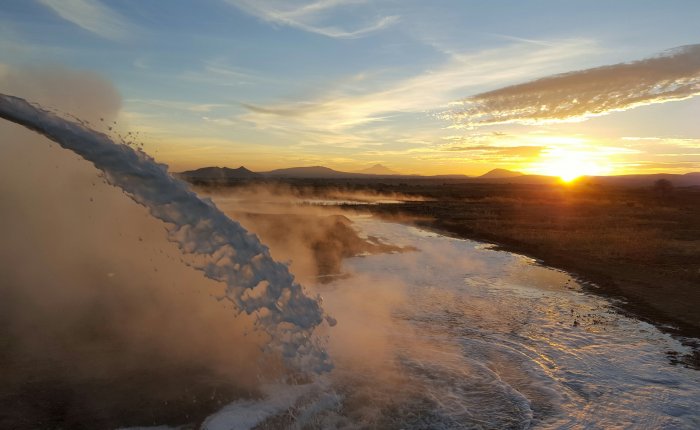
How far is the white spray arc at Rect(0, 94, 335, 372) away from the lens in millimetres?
7012

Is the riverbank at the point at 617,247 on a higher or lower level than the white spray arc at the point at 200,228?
lower

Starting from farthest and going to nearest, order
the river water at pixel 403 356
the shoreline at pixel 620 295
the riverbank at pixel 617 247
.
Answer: the riverbank at pixel 617 247 < the shoreline at pixel 620 295 < the river water at pixel 403 356

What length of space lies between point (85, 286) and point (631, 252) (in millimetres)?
20415

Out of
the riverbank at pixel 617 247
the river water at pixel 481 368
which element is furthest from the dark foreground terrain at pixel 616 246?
the river water at pixel 481 368

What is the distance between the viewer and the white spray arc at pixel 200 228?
7012mm

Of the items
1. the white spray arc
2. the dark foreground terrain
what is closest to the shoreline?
the dark foreground terrain

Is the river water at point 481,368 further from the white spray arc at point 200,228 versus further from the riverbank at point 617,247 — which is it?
the riverbank at point 617,247

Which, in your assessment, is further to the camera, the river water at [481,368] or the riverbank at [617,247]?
the riverbank at [617,247]

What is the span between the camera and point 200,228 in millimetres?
7223

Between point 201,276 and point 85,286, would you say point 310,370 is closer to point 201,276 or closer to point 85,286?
point 201,276

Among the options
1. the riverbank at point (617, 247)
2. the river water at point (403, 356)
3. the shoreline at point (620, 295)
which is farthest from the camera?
the riverbank at point (617, 247)

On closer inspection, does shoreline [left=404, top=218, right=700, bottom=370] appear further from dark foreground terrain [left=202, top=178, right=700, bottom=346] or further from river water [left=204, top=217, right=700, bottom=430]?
river water [left=204, top=217, right=700, bottom=430]

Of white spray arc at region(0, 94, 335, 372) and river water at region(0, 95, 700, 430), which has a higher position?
white spray arc at region(0, 94, 335, 372)

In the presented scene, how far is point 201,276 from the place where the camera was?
12.2 m
